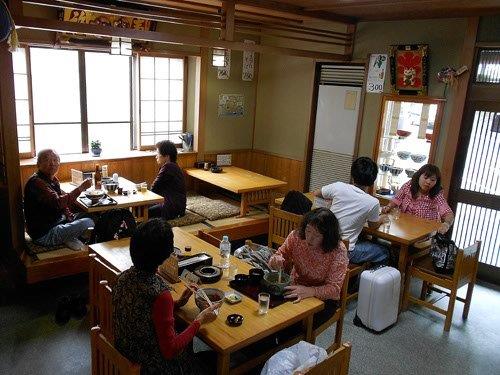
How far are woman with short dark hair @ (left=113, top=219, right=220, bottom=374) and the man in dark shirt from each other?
2.95m

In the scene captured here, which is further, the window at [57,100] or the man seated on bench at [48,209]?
the window at [57,100]

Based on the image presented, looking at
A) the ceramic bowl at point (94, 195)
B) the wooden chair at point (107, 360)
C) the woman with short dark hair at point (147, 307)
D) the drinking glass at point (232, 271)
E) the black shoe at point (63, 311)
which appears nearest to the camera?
the wooden chair at point (107, 360)

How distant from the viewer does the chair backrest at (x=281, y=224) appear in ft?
12.6

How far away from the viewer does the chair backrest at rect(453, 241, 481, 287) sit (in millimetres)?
3584

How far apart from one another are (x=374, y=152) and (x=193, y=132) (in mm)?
2578

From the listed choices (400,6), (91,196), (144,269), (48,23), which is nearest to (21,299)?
(91,196)

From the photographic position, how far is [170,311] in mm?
1869

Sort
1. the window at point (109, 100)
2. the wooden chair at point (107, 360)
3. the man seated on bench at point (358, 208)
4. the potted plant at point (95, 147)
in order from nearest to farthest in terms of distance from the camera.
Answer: the wooden chair at point (107, 360), the man seated on bench at point (358, 208), the potted plant at point (95, 147), the window at point (109, 100)

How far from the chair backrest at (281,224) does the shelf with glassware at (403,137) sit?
180 centimetres

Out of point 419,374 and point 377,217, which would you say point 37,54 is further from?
point 419,374

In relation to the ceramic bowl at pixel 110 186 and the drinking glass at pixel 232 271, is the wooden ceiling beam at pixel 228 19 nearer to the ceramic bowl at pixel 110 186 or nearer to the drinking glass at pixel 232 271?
the ceramic bowl at pixel 110 186

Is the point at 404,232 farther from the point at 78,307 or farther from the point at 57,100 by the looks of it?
the point at 57,100

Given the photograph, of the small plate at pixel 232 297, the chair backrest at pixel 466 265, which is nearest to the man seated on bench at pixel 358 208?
the chair backrest at pixel 466 265

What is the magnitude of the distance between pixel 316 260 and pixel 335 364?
1.05m
